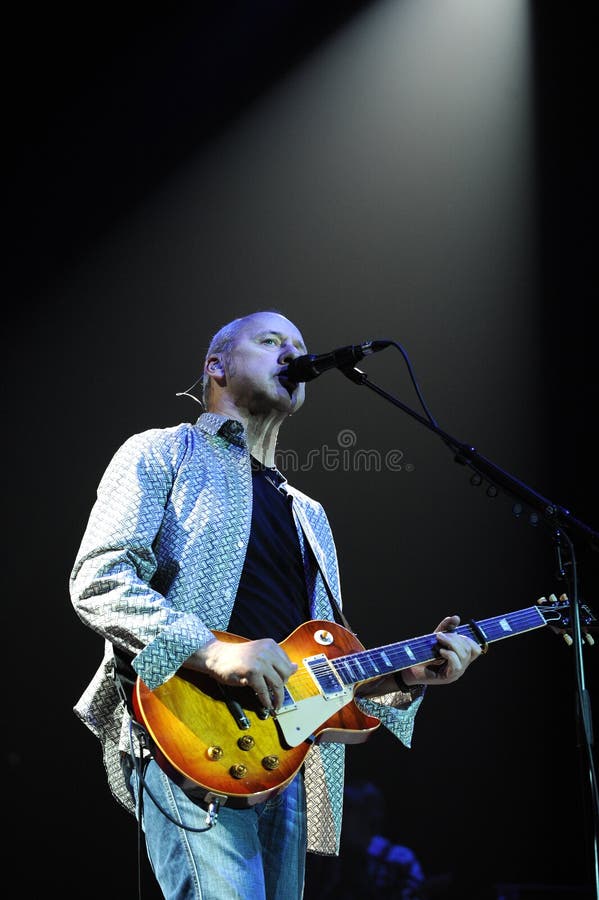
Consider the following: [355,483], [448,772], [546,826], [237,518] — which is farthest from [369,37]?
[546,826]

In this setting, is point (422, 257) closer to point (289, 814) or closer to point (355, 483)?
point (355, 483)

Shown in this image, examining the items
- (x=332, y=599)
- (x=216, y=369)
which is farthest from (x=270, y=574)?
(x=216, y=369)

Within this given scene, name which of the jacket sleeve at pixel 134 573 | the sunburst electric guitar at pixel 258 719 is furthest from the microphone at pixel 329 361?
the sunburst electric guitar at pixel 258 719

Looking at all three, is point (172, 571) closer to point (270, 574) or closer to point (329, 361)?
point (270, 574)

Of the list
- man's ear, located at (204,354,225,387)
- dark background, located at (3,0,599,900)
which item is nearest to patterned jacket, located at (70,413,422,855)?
man's ear, located at (204,354,225,387)

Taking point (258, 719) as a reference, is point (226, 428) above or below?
above

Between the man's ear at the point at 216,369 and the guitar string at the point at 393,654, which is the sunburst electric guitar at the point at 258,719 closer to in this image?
the guitar string at the point at 393,654

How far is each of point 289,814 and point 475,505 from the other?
97.7 inches

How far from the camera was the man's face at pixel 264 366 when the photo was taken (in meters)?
2.82

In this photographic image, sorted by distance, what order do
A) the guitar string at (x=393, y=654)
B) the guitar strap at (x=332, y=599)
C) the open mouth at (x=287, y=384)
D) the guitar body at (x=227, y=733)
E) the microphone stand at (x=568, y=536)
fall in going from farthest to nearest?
the open mouth at (x=287, y=384)
the guitar strap at (x=332, y=599)
the guitar string at (x=393, y=654)
the guitar body at (x=227, y=733)
the microphone stand at (x=568, y=536)

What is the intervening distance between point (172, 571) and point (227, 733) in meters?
0.49

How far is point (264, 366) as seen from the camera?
9.40 ft

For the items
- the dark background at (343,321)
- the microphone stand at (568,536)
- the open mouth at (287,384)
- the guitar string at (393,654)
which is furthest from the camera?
the dark background at (343,321)

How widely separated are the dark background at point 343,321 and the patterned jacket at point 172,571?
1.41 metres
